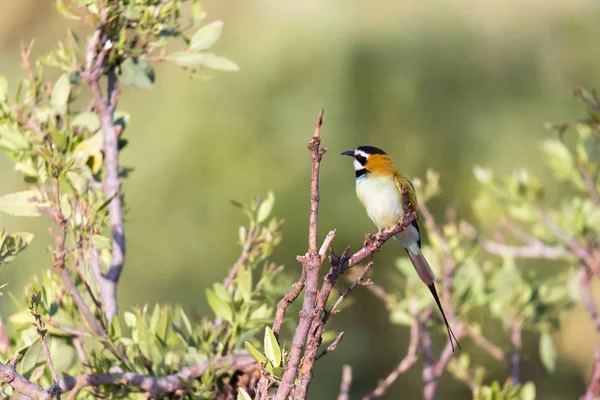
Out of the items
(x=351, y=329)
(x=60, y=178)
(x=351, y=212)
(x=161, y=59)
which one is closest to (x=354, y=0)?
(x=351, y=212)

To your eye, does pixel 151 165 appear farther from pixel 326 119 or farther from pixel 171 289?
pixel 326 119

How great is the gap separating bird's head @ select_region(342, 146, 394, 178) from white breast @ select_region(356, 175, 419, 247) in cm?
4

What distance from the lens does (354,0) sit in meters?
2.63

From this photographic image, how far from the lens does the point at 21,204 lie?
1.15m

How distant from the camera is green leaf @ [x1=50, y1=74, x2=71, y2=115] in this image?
4.40 ft

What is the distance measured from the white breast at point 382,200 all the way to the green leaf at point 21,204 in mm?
769

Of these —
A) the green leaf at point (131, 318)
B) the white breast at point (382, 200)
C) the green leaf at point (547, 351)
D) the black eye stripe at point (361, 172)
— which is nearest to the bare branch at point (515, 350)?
the green leaf at point (547, 351)

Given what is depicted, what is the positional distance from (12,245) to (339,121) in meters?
1.40

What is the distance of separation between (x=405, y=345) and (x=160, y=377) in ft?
4.31

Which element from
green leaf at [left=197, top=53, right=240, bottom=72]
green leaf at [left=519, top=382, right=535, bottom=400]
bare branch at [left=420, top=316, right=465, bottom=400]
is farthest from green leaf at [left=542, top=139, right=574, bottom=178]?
green leaf at [left=197, top=53, right=240, bottom=72]

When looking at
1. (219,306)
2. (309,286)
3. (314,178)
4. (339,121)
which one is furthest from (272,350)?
Result: (339,121)

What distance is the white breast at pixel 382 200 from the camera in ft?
5.71

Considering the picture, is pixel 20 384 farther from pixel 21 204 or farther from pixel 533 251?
pixel 533 251

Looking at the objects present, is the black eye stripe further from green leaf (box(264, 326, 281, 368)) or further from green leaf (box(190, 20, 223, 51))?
green leaf (box(264, 326, 281, 368))
